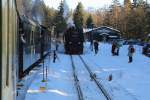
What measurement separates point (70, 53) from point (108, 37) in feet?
254

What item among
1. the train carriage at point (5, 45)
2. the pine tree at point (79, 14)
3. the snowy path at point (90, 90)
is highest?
the pine tree at point (79, 14)

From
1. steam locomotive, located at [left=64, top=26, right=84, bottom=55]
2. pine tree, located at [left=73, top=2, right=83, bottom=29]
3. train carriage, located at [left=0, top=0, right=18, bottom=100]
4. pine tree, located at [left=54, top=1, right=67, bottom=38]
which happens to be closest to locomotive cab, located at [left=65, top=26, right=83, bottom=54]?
steam locomotive, located at [left=64, top=26, right=84, bottom=55]

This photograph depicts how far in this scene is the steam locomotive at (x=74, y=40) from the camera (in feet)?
180

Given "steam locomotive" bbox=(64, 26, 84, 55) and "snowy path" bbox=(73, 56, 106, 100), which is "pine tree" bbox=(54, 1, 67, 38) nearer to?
"steam locomotive" bbox=(64, 26, 84, 55)

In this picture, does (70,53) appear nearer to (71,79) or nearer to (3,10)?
(71,79)

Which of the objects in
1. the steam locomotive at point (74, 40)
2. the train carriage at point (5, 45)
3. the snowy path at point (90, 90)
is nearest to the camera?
the train carriage at point (5, 45)

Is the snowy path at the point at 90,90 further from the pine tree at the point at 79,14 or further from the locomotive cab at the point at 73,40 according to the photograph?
the pine tree at the point at 79,14

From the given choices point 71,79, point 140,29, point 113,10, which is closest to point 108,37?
point 140,29

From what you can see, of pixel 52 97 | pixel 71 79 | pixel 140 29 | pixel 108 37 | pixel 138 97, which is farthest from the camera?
pixel 108 37

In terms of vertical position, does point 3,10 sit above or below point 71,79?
above

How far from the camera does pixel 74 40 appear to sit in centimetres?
5497

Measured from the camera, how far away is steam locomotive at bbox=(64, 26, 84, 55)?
180ft

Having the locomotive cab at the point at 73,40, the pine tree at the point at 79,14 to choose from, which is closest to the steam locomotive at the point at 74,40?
the locomotive cab at the point at 73,40

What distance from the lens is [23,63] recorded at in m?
18.2
